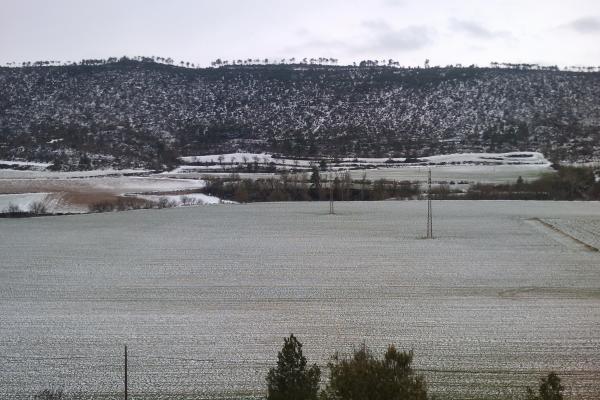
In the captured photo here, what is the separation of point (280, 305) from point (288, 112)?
128950mm

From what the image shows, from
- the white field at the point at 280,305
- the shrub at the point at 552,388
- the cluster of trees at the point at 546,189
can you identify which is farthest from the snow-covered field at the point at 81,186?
the shrub at the point at 552,388

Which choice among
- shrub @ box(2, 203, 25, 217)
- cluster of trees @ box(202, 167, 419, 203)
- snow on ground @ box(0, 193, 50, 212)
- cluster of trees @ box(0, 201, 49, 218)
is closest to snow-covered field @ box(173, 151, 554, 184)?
cluster of trees @ box(202, 167, 419, 203)

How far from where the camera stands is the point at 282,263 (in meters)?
36.7

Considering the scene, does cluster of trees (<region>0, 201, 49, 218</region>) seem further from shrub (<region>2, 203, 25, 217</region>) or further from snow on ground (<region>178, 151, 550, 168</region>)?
snow on ground (<region>178, 151, 550, 168</region>)

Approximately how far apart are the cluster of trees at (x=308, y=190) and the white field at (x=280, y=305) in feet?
93.8

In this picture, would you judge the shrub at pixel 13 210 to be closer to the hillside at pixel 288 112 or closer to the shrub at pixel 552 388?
the hillside at pixel 288 112

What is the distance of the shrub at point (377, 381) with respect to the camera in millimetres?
11250

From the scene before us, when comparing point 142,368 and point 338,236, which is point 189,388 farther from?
point 338,236

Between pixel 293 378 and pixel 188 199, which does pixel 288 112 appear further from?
pixel 293 378

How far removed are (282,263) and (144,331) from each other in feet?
47.5

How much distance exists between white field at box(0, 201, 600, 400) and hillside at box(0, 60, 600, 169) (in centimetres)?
7199

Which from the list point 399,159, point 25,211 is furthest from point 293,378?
point 399,159

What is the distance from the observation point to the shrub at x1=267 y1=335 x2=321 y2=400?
42.2 ft

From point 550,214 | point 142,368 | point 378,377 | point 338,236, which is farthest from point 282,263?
point 550,214
